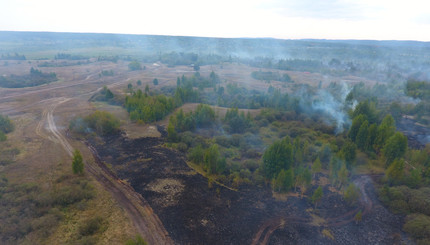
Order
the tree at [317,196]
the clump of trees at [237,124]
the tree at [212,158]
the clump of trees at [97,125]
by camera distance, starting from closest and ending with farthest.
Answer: the tree at [317,196] < the tree at [212,158] < the clump of trees at [97,125] < the clump of trees at [237,124]

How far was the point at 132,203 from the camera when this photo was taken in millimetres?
26891

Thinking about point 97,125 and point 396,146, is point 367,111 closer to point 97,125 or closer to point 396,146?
point 396,146

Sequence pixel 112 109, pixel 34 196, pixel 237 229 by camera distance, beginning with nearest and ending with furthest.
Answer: pixel 237 229 → pixel 34 196 → pixel 112 109

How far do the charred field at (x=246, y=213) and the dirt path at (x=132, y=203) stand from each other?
0.75 metres

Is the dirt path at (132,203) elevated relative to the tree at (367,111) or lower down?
lower down

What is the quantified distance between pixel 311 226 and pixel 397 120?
154ft

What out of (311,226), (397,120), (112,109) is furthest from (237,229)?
(397,120)

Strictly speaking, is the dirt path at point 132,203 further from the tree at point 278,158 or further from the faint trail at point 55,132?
the tree at point 278,158

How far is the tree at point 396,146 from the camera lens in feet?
113

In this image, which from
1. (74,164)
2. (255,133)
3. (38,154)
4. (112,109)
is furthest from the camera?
(112,109)

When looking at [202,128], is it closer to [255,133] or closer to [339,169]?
[255,133]

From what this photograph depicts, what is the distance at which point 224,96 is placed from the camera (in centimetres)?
7588

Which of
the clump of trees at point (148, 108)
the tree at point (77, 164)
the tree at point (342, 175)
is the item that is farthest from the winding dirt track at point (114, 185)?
the tree at point (342, 175)

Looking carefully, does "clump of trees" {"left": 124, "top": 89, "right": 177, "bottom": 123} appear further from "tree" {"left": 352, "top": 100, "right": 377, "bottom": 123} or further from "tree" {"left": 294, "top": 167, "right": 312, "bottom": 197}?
"tree" {"left": 352, "top": 100, "right": 377, "bottom": 123}
